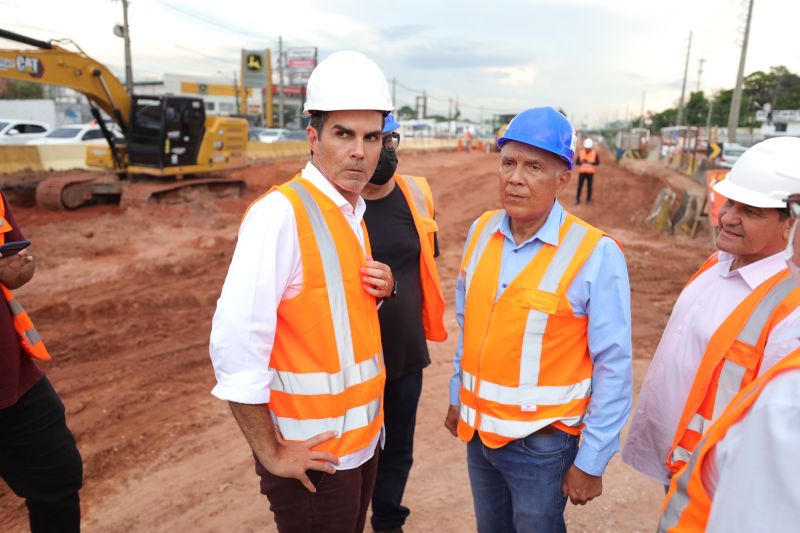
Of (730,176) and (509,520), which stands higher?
(730,176)

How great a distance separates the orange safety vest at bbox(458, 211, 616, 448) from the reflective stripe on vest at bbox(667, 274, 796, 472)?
14.6 inches

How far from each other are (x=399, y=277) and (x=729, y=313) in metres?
1.54

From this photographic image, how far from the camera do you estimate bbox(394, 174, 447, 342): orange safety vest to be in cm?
302

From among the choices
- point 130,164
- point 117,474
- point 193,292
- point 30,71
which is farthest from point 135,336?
point 130,164

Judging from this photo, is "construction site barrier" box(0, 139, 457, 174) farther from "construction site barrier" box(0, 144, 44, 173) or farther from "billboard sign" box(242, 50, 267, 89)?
"billboard sign" box(242, 50, 267, 89)

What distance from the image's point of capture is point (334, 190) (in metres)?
2.03

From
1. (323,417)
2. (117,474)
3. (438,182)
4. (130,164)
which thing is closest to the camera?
(323,417)

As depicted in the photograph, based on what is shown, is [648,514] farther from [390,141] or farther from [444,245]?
[444,245]

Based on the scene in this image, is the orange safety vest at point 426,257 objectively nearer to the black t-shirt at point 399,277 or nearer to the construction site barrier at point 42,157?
the black t-shirt at point 399,277

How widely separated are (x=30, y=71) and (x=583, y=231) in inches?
472

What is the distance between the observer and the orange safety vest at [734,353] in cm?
186

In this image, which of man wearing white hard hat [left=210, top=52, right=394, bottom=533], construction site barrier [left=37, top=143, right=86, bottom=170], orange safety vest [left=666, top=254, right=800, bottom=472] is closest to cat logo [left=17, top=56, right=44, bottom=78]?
construction site barrier [left=37, top=143, right=86, bottom=170]

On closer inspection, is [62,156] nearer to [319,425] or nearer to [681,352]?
[319,425]

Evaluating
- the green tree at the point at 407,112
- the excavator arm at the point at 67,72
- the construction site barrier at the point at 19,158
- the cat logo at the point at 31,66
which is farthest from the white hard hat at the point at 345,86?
the green tree at the point at 407,112
